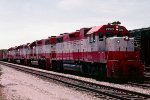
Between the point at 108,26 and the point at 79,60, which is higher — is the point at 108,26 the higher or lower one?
the higher one

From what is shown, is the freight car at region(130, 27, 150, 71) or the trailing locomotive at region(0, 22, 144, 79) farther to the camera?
A: the freight car at region(130, 27, 150, 71)

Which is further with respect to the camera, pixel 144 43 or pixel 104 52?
pixel 144 43

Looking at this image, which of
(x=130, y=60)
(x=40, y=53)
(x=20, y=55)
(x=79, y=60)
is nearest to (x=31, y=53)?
(x=40, y=53)

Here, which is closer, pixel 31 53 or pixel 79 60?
pixel 79 60

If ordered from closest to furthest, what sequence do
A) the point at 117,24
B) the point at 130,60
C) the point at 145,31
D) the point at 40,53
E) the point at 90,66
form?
the point at 130,60 < the point at 117,24 < the point at 90,66 < the point at 145,31 < the point at 40,53

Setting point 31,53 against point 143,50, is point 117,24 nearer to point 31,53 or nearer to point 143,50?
point 143,50

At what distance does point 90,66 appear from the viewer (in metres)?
21.5

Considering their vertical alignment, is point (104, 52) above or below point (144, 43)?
below

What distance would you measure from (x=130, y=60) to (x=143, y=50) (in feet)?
16.7

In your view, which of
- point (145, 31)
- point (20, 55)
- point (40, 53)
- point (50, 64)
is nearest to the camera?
point (145, 31)

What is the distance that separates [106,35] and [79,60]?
4900 mm

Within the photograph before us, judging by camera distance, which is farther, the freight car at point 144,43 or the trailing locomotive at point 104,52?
the freight car at point 144,43

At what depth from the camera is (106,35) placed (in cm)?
1980

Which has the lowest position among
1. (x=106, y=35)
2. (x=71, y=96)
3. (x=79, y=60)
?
(x=71, y=96)
